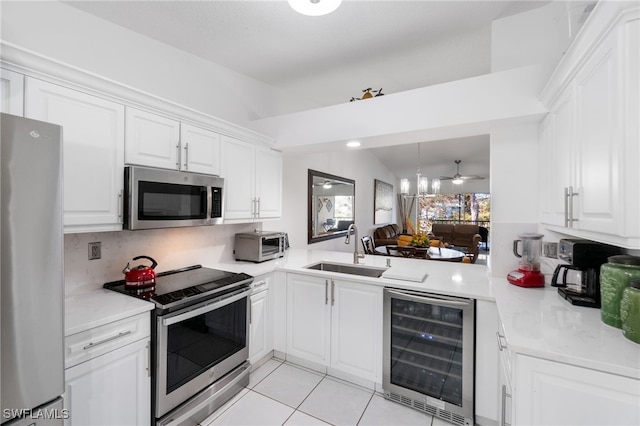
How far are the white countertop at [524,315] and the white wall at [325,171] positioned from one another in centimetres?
130

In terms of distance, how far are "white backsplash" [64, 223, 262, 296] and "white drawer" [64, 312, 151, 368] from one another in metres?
0.55

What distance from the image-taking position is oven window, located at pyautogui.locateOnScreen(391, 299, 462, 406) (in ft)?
6.26

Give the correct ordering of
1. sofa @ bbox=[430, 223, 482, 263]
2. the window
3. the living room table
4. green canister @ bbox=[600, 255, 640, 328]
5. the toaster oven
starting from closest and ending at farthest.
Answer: green canister @ bbox=[600, 255, 640, 328], the toaster oven, the living room table, sofa @ bbox=[430, 223, 482, 263], the window

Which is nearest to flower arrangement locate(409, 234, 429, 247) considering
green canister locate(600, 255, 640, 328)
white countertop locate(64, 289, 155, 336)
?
green canister locate(600, 255, 640, 328)

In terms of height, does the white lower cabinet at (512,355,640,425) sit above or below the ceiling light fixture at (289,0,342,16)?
below

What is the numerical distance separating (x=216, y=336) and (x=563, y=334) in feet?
6.74

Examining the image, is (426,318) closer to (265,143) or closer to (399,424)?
(399,424)

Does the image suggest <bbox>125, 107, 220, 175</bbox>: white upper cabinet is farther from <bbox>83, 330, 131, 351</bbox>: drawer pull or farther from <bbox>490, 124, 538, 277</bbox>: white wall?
<bbox>490, 124, 538, 277</bbox>: white wall

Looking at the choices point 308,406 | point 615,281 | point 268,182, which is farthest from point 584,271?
point 268,182

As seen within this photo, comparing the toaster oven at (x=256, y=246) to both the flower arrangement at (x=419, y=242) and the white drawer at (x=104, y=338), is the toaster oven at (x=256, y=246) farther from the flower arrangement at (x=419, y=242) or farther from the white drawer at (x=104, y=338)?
the flower arrangement at (x=419, y=242)

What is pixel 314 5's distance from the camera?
155 centimetres

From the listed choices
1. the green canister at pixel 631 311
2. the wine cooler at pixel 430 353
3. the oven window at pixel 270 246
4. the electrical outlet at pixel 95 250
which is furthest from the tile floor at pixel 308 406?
the electrical outlet at pixel 95 250

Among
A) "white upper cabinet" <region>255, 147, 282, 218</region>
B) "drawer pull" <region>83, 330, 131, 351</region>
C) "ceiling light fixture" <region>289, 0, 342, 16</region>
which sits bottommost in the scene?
"drawer pull" <region>83, 330, 131, 351</region>

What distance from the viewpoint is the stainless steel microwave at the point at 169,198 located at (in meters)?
1.74
